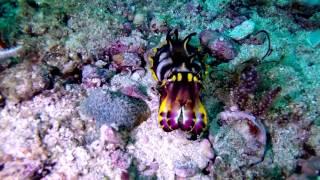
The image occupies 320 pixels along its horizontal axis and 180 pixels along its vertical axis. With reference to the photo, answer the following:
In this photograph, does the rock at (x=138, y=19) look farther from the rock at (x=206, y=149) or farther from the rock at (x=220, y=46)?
the rock at (x=206, y=149)

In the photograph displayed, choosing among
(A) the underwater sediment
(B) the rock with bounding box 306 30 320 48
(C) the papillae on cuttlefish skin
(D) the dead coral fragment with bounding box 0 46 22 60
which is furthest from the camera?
(B) the rock with bounding box 306 30 320 48

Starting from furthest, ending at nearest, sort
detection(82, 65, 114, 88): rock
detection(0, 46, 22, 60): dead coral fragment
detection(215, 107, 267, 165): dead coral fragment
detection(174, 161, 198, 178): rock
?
detection(82, 65, 114, 88): rock < detection(0, 46, 22, 60): dead coral fragment < detection(215, 107, 267, 165): dead coral fragment < detection(174, 161, 198, 178): rock

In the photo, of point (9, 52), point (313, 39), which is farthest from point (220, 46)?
point (9, 52)

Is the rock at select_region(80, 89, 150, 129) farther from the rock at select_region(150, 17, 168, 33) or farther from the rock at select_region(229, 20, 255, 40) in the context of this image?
the rock at select_region(229, 20, 255, 40)

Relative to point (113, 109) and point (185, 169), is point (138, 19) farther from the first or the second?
point (185, 169)

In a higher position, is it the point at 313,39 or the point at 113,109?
the point at 313,39

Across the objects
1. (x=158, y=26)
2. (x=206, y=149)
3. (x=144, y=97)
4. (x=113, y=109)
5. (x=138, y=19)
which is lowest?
(x=206, y=149)

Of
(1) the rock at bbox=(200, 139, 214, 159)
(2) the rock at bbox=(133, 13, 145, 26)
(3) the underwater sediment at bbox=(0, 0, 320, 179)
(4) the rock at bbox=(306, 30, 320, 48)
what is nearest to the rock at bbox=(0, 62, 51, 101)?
(3) the underwater sediment at bbox=(0, 0, 320, 179)

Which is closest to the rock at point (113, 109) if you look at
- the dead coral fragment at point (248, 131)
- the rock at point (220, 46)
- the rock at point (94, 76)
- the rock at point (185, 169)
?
the rock at point (94, 76)
